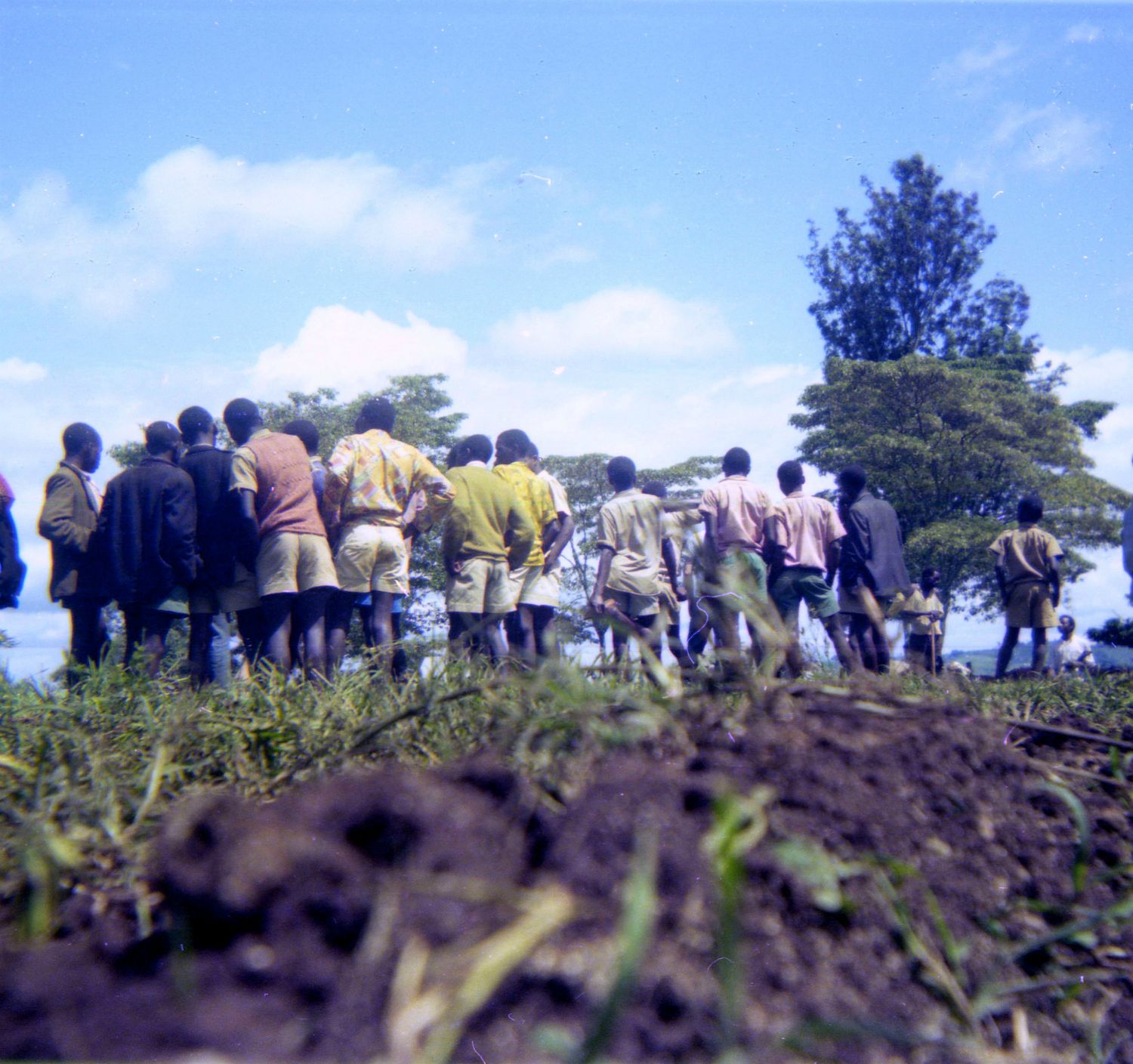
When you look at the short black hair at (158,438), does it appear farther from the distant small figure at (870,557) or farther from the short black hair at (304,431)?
the distant small figure at (870,557)

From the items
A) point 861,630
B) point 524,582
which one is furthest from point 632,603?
point 861,630

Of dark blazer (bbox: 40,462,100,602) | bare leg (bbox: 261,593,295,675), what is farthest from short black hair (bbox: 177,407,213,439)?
bare leg (bbox: 261,593,295,675)

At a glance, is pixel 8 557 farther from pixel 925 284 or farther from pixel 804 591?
pixel 925 284

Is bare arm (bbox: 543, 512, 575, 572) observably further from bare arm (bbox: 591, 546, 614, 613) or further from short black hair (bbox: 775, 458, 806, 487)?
short black hair (bbox: 775, 458, 806, 487)

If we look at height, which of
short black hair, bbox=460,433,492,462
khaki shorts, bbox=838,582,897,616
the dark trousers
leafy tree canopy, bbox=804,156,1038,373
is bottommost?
khaki shorts, bbox=838,582,897,616

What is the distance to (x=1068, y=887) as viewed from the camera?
120 cm

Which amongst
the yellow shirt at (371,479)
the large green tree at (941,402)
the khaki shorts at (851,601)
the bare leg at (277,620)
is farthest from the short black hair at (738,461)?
the large green tree at (941,402)

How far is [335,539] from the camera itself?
5.78m

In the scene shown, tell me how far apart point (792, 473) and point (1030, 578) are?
145 inches

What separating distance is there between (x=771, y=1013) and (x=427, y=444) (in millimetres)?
35586

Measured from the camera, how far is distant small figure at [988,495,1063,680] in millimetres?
9523

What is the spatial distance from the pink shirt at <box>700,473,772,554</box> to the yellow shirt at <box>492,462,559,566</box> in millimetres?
1250

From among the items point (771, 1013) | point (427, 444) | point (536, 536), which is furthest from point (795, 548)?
point (427, 444)

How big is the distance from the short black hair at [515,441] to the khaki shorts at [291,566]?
2131mm
